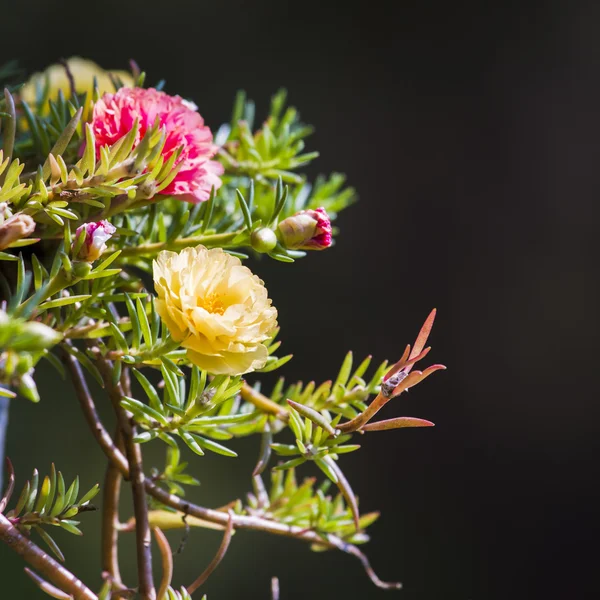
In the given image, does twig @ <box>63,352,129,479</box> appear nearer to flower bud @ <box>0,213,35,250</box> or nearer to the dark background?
flower bud @ <box>0,213,35,250</box>

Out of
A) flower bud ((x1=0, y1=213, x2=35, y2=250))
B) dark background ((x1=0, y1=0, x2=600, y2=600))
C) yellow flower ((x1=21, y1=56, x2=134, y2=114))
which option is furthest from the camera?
dark background ((x1=0, y1=0, x2=600, y2=600))

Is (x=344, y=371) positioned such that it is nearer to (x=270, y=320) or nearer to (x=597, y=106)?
(x=270, y=320)

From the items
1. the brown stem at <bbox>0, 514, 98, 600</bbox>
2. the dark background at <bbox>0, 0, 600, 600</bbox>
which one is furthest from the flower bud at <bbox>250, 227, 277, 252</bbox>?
the dark background at <bbox>0, 0, 600, 600</bbox>

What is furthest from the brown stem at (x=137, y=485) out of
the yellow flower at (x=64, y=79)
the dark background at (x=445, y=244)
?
the dark background at (x=445, y=244)

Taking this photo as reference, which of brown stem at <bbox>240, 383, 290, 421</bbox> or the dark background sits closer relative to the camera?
brown stem at <bbox>240, 383, 290, 421</bbox>

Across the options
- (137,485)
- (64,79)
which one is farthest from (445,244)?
(137,485)

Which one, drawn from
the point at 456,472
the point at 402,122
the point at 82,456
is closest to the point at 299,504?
the point at 82,456

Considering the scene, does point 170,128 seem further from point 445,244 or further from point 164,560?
point 445,244
